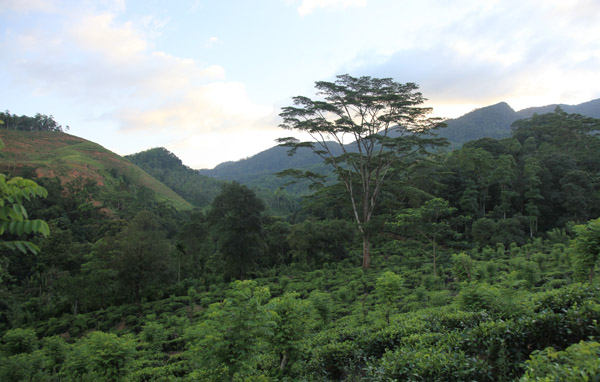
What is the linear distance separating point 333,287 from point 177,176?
301ft

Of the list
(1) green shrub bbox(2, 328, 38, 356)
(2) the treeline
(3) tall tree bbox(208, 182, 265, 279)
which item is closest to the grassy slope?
(2) the treeline

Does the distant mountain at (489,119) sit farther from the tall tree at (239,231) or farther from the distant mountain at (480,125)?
the tall tree at (239,231)

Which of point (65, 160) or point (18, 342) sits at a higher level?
point (65, 160)

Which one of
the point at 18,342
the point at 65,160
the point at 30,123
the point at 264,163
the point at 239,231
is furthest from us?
the point at 264,163

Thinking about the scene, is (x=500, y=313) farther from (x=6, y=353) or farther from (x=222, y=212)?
(x=222, y=212)

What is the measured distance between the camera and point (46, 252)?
1877 centimetres

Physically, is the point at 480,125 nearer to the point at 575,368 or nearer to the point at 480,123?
the point at 480,123

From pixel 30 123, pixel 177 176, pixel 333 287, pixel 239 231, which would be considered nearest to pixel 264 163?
pixel 177 176

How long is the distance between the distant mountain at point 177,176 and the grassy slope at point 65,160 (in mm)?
7478

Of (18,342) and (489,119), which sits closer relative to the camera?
(18,342)

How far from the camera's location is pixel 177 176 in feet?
316

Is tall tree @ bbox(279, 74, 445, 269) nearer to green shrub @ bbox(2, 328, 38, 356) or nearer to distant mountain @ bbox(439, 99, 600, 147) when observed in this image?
green shrub @ bbox(2, 328, 38, 356)

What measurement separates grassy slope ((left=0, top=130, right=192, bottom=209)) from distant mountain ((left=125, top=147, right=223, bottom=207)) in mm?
7478

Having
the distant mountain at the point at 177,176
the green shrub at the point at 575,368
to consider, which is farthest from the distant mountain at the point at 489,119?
the green shrub at the point at 575,368
